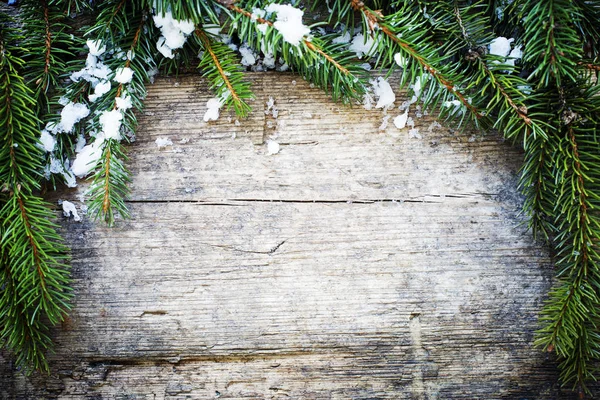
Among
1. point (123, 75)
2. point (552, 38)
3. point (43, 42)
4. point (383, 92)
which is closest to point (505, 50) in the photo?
point (552, 38)

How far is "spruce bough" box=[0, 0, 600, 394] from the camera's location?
0.74 m

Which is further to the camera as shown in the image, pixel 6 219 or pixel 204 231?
pixel 204 231

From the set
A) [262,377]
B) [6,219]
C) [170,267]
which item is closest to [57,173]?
[6,219]

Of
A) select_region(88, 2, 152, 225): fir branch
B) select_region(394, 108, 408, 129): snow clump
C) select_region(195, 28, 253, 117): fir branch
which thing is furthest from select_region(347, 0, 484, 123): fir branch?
select_region(88, 2, 152, 225): fir branch

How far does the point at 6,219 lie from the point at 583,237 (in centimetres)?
92

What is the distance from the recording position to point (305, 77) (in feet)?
2.75

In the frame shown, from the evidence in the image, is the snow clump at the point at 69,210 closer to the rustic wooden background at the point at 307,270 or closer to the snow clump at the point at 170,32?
the rustic wooden background at the point at 307,270

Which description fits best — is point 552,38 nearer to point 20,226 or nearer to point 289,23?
point 289,23

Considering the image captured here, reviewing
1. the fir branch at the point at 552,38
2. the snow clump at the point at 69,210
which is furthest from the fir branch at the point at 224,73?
the fir branch at the point at 552,38

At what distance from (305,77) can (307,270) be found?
35 centimetres

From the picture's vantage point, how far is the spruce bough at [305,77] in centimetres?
74

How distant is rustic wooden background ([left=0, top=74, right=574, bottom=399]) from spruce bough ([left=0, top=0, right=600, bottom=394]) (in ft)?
0.16

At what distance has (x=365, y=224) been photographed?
0.85 metres

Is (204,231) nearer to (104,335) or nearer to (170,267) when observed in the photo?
(170,267)
